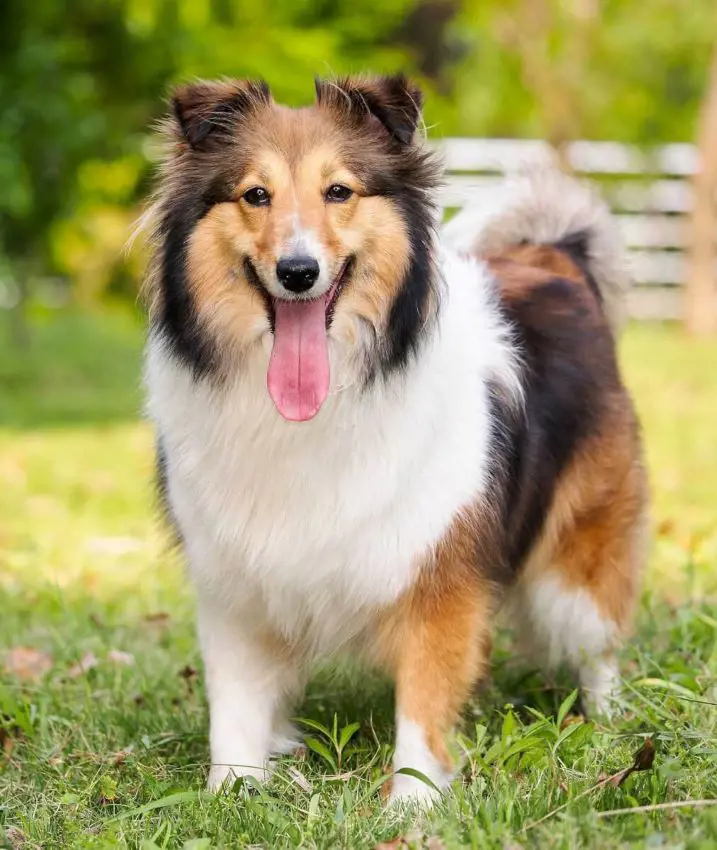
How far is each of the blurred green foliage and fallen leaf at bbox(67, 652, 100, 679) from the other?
8.43ft

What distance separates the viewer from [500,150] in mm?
20453

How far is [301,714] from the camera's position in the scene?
4.07 metres

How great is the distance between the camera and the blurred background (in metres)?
7.44

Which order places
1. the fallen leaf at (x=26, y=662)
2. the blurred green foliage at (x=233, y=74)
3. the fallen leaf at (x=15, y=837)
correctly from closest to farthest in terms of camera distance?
the fallen leaf at (x=15, y=837) → the fallen leaf at (x=26, y=662) → the blurred green foliage at (x=233, y=74)

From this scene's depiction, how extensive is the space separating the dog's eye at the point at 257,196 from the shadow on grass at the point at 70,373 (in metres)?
5.53

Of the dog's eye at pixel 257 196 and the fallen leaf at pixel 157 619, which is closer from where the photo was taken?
the dog's eye at pixel 257 196

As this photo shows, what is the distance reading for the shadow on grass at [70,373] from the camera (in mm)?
10977

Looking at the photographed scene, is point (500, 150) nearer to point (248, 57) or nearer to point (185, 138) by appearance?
point (248, 57)

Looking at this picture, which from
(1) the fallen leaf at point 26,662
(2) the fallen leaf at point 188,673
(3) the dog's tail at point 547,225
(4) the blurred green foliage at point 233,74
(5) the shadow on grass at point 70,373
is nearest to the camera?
(2) the fallen leaf at point 188,673

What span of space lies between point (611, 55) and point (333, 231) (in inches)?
656

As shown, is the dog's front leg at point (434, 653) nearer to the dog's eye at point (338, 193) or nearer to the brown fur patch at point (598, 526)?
the brown fur patch at point (598, 526)

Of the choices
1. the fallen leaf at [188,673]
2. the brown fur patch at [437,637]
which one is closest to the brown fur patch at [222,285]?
the brown fur patch at [437,637]

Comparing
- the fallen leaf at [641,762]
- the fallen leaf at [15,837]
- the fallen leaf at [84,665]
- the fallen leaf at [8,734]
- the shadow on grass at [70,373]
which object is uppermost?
the fallen leaf at [641,762]

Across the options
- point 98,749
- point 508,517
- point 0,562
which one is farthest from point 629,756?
point 0,562
